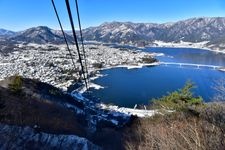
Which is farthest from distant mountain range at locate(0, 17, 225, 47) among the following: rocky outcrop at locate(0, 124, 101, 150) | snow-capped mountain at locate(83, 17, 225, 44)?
rocky outcrop at locate(0, 124, 101, 150)

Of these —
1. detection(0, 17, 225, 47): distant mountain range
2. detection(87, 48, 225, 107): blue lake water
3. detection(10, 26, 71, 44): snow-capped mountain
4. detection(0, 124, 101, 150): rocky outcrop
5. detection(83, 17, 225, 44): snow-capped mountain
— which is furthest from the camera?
detection(83, 17, 225, 44): snow-capped mountain

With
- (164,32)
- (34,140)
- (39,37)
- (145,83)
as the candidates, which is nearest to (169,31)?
(164,32)

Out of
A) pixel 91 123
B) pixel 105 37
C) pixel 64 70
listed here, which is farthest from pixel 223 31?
pixel 91 123

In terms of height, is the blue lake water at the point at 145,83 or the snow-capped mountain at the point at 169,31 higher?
the blue lake water at the point at 145,83

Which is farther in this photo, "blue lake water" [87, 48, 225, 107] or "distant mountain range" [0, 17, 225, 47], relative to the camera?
"distant mountain range" [0, 17, 225, 47]

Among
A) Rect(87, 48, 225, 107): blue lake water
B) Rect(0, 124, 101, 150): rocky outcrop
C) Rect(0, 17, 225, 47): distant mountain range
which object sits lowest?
Rect(0, 17, 225, 47): distant mountain range

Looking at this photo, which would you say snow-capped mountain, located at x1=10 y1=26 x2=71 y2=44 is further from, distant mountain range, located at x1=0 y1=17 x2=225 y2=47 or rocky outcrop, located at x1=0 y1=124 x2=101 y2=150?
rocky outcrop, located at x1=0 y1=124 x2=101 y2=150

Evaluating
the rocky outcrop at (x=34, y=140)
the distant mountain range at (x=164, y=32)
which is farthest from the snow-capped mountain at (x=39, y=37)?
the rocky outcrop at (x=34, y=140)

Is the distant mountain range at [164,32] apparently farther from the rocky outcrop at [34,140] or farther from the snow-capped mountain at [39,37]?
the rocky outcrop at [34,140]

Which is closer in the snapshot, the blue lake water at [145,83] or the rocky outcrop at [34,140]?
the rocky outcrop at [34,140]

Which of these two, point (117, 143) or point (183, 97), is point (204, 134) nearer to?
point (117, 143)

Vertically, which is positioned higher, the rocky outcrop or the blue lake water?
the rocky outcrop
